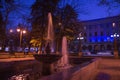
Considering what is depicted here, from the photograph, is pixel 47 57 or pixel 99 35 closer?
pixel 47 57

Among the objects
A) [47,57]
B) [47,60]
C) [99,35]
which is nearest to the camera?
[47,57]

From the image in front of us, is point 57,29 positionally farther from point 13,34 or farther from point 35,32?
point 13,34

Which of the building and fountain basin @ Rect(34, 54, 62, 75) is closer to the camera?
fountain basin @ Rect(34, 54, 62, 75)

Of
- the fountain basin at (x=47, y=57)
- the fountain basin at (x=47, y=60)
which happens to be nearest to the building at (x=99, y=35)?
the fountain basin at (x=47, y=60)

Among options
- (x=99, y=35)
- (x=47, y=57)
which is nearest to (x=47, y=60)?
(x=47, y=57)

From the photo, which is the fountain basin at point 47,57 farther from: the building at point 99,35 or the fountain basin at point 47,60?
the building at point 99,35

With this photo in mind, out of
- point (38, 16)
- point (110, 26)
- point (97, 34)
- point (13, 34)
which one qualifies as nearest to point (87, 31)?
point (97, 34)

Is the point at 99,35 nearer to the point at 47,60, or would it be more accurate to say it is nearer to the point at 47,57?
the point at 47,60

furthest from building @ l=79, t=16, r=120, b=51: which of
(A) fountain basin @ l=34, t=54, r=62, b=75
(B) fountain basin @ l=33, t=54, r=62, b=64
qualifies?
(B) fountain basin @ l=33, t=54, r=62, b=64

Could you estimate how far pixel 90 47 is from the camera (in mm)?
94062

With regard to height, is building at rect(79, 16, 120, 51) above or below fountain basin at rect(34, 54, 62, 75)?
above

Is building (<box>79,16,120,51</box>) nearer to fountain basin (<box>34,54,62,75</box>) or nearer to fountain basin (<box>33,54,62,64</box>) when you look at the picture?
fountain basin (<box>34,54,62,75</box>)

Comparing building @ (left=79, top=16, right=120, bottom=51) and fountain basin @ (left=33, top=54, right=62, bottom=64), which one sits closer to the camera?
fountain basin @ (left=33, top=54, right=62, bottom=64)

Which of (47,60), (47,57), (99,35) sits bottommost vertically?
(47,60)
